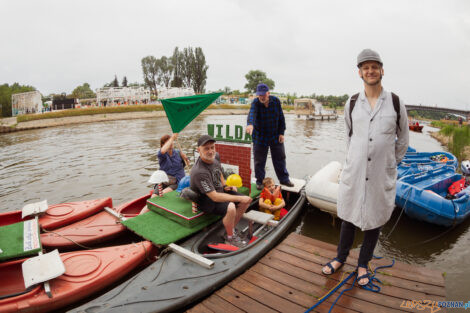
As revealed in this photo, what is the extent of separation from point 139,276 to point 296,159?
38.4ft

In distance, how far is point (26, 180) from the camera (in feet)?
32.1

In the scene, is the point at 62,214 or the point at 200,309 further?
the point at 62,214

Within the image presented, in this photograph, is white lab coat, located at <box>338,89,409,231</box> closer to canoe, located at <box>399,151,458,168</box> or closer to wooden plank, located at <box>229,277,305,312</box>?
wooden plank, located at <box>229,277,305,312</box>

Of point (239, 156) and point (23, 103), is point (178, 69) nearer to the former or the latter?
point (23, 103)

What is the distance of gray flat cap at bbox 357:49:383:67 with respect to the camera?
2.29 m

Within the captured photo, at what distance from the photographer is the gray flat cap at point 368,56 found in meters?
2.29

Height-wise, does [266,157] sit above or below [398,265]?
above

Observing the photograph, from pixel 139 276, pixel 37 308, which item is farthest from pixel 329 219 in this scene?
pixel 37 308

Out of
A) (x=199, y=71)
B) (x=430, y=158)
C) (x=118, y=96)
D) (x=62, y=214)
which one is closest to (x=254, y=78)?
(x=199, y=71)

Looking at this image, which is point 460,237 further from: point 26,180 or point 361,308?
point 26,180

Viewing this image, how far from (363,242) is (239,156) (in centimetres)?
280

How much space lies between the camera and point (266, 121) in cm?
524

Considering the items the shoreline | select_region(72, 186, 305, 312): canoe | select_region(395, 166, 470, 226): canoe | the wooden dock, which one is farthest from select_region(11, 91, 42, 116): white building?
select_region(395, 166, 470, 226): canoe

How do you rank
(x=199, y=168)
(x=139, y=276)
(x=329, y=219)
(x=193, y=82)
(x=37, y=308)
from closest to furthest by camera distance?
(x=37, y=308), (x=139, y=276), (x=199, y=168), (x=329, y=219), (x=193, y=82)
